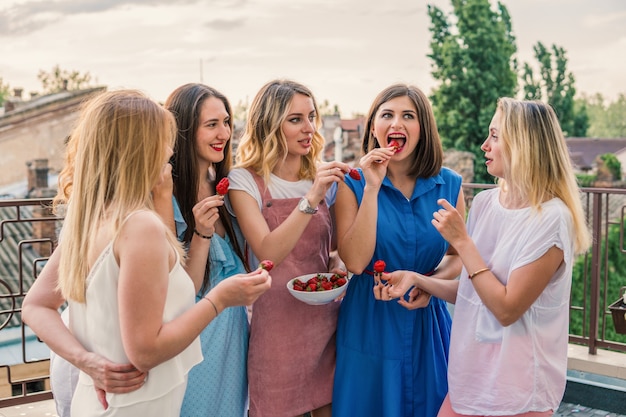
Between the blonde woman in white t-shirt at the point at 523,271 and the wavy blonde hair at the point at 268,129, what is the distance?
70cm

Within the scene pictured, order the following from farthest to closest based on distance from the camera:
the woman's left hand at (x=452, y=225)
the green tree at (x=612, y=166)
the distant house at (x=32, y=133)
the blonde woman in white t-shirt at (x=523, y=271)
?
the green tree at (x=612, y=166)
the distant house at (x=32, y=133)
the woman's left hand at (x=452, y=225)
the blonde woman in white t-shirt at (x=523, y=271)

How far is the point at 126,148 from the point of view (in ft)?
5.31

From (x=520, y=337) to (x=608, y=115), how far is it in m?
75.0

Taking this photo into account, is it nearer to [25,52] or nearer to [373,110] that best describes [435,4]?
[25,52]

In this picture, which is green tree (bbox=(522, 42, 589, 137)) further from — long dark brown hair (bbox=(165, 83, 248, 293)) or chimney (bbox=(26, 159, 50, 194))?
long dark brown hair (bbox=(165, 83, 248, 293))

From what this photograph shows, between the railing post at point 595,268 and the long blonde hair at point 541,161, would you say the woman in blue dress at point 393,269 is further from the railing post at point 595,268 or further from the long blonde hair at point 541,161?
the railing post at point 595,268

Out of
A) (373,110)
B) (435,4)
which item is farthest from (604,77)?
(373,110)

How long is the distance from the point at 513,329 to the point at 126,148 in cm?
128

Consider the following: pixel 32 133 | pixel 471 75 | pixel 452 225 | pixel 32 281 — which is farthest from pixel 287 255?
pixel 471 75

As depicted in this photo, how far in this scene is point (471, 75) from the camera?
32.2 metres

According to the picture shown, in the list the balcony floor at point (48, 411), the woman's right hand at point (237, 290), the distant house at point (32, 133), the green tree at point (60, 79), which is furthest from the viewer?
the green tree at point (60, 79)

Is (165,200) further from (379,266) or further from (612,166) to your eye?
(612,166)

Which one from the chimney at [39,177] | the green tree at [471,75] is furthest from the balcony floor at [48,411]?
the green tree at [471,75]

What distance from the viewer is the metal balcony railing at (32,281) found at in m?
3.89
